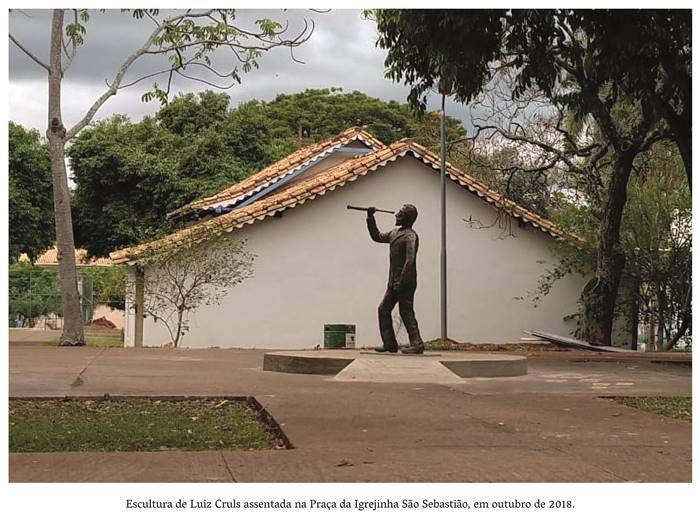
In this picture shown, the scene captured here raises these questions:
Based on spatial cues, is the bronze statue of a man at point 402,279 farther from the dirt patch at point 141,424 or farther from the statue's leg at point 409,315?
the dirt patch at point 141,424

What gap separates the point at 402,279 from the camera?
43.6 ft

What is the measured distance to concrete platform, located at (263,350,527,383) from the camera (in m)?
12.1

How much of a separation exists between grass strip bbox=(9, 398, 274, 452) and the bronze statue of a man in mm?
3921

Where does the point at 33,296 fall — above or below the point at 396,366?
above

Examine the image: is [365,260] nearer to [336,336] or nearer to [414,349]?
[336,336]

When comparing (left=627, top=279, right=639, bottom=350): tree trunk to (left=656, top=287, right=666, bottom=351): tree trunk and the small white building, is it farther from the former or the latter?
the small white building

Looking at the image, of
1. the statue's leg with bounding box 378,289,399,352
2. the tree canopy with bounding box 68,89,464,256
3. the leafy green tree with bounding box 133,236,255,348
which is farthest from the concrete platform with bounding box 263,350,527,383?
the tree canopy with bounding box 68,89,464,256

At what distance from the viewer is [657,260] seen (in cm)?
2292

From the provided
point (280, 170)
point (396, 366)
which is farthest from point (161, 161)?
point (396, 366)

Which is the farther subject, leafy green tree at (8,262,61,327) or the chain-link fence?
leafy green tree at (8,262,61,327)

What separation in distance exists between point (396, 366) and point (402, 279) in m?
1.39

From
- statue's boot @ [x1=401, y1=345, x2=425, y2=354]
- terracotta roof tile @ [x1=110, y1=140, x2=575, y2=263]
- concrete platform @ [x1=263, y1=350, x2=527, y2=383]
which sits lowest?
concrete platform @ [x1=263, y1=350, x2=527, y2=383]

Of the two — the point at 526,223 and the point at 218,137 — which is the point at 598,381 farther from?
the point at 218,137

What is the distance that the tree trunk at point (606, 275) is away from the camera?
2053 centimetres
